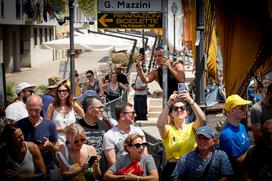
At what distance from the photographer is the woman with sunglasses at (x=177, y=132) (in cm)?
654

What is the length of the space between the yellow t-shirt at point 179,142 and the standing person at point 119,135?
308 millimetres

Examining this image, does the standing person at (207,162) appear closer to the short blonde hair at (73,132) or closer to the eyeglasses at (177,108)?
the eyeglasses at (177,108)

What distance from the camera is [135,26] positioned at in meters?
8.59

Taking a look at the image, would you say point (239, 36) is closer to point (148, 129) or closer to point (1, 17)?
point (148, 129)

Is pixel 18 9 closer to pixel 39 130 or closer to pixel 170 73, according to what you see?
pixel 170 73

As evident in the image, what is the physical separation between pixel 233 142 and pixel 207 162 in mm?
606

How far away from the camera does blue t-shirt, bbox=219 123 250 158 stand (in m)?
6.28

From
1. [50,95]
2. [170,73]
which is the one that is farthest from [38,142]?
[170,73]

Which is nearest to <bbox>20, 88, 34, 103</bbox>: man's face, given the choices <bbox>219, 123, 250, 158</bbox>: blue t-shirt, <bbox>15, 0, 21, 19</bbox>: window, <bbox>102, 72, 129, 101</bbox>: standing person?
<bbox>219, 123, 250, 158</bbox>: blue t-shirt

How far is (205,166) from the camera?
5789mm

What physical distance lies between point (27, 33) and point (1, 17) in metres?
9.00

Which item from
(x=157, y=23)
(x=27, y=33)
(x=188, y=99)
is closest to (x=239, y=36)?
(x=157, y=23)

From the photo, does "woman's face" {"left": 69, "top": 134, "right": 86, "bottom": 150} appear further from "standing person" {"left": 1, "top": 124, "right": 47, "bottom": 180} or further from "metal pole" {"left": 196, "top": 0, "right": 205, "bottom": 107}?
"metal pole" {"left": 196, "top": 0, "right": 205, "bottom": 107}

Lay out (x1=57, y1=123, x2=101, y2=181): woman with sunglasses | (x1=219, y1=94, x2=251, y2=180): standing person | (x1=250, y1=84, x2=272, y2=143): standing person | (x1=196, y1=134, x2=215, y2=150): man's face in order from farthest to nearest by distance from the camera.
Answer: (x1=250, y1=84, x2=272, y2=143): standing person → (x1=219, y1=94, x2=251, y2=180): standing person → (x1=57, y1=123, x2=101, y2=181): woman with sunglasses → (x1=196, y1=134, x2=215, y2=150): man's face
